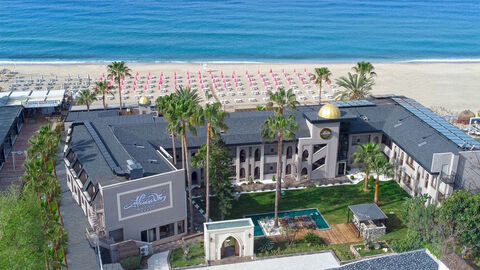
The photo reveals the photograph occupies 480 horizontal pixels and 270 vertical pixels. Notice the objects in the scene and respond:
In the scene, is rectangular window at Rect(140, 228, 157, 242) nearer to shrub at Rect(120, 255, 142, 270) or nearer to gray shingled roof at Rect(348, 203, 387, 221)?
shrub at Rect(120, 255, 142, 270)

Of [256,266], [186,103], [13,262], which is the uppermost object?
[186,103]

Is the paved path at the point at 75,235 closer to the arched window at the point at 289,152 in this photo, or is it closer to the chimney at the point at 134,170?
the chimney at the point at 134,170

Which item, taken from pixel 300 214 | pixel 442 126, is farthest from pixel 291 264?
pixel 442 126

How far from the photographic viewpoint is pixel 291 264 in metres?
45.0

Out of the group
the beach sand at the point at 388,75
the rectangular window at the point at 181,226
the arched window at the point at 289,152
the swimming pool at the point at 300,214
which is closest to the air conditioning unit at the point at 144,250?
the rectangular window at the point at 181,226

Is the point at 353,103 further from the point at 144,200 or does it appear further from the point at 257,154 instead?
the point at 144,200

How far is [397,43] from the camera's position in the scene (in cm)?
16712

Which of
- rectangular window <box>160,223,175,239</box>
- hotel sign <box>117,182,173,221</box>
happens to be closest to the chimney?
hotel sign <box>117,182,173,221</box>

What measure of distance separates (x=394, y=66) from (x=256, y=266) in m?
93.9

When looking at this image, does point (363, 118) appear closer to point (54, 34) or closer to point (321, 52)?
point (321, 52)

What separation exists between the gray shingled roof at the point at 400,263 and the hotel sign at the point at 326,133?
25124 millimetres

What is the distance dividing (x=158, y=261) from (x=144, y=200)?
5.60 meters

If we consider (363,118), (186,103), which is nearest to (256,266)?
(186,103)

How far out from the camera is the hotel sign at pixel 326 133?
6003 cm
